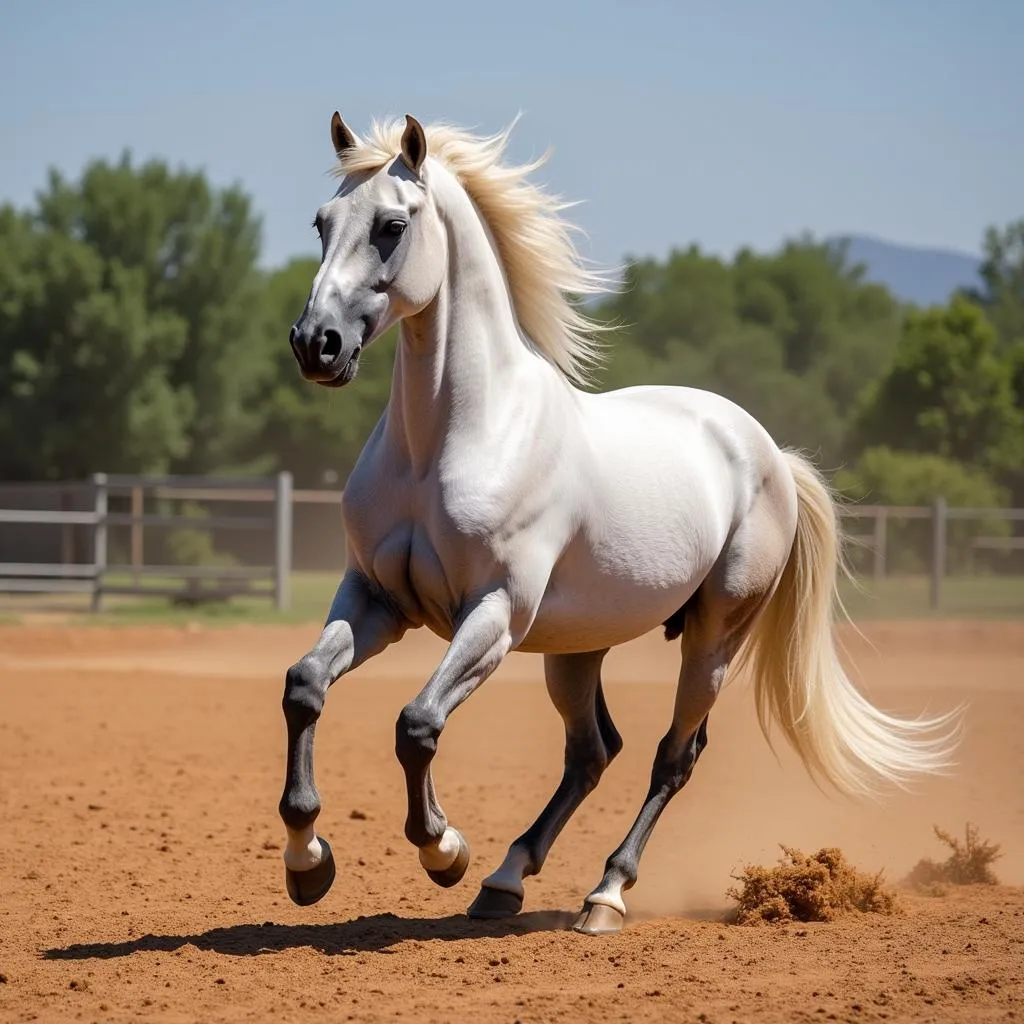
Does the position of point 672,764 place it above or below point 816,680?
below

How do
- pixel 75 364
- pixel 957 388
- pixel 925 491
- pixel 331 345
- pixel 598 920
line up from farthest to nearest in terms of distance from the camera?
pixel 957 388 < pixel 75 364 < pixel 925 491 < pixel 598 920 < pixel 331 345

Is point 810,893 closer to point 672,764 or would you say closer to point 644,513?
point 672,764

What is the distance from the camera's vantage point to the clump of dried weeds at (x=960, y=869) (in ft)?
19.2

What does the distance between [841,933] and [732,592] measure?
1.32 meters

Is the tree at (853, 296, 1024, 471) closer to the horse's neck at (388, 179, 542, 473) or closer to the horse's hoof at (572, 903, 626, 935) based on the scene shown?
the horse's hoof at (572, 903, 626, 935)

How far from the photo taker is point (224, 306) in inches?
1468

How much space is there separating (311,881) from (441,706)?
0.70m

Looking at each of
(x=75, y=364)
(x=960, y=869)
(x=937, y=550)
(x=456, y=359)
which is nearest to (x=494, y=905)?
(x=456, y=359)

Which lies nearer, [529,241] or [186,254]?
[529,241]

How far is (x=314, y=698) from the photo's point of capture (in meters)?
4.27

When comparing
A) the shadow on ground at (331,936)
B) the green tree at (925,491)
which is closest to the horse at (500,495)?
the shadow on ground at (331,936)

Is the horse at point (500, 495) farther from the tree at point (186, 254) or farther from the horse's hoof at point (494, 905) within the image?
the tree at point (186, 254)

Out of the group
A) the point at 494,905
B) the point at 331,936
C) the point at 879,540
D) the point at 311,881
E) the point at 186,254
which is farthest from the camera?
the point at 186,254

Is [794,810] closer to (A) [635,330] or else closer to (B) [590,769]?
(B) [590,769]
